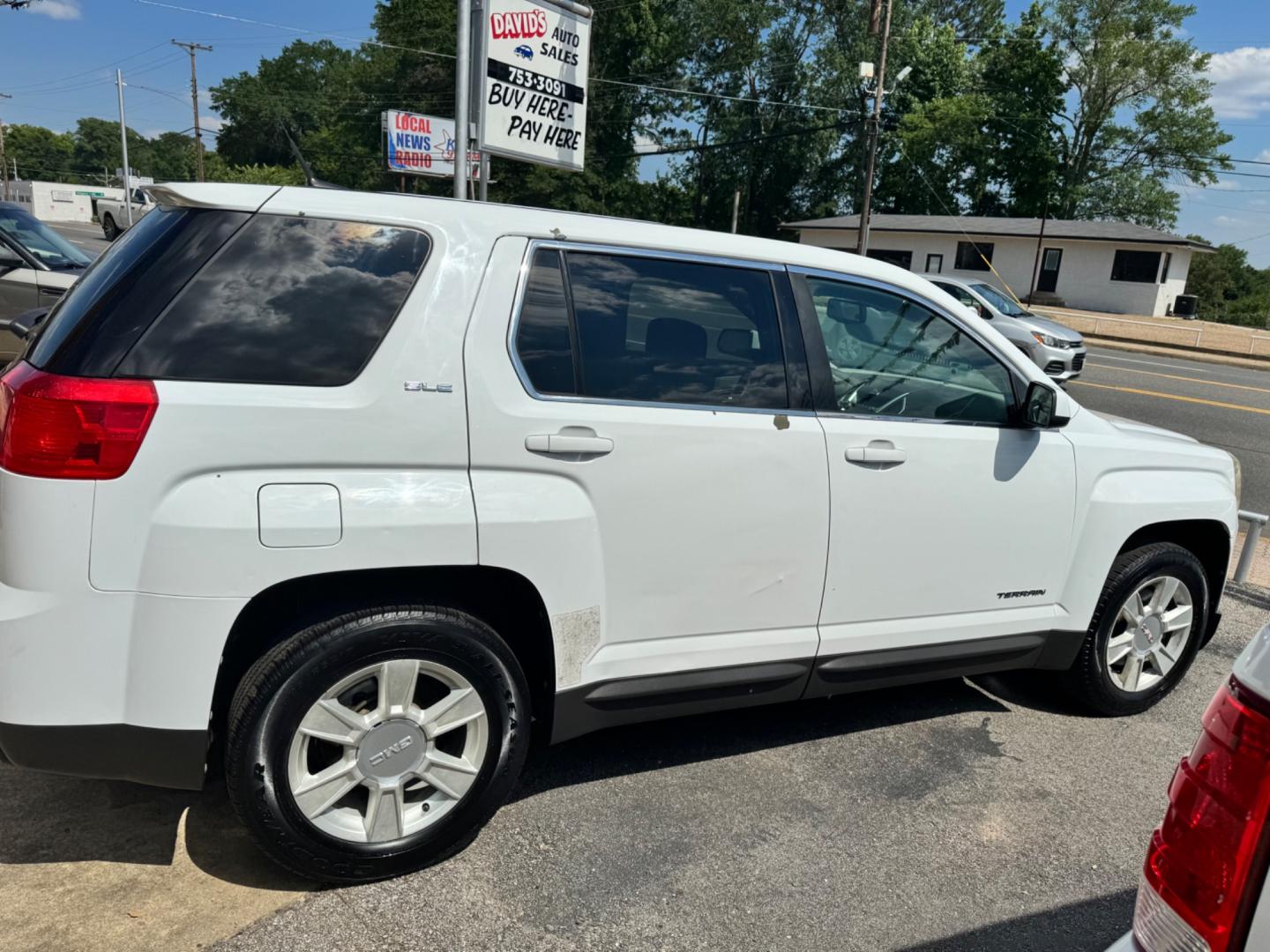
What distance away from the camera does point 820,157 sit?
50.4m

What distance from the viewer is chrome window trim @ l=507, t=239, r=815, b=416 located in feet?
8.86

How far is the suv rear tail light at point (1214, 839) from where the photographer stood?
50.7 inches

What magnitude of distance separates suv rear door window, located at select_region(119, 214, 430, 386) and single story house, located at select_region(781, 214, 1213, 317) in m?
38.9

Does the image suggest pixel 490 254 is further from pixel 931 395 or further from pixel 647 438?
pixel 931 395

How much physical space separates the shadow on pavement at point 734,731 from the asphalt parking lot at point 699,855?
13 mm

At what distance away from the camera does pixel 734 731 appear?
12.3 feet

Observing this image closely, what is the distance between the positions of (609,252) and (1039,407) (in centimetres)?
173

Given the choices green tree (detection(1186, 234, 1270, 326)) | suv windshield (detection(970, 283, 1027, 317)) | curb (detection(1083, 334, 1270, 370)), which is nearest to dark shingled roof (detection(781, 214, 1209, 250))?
green tree (detection(1186, 234, 1270, 326))

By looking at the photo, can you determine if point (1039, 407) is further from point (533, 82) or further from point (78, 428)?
point (533, 82)

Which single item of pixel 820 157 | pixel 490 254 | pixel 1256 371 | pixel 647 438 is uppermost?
pixel 820 157

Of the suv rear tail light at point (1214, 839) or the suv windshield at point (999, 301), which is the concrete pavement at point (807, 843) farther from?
the suv windshield at point (999, 301)

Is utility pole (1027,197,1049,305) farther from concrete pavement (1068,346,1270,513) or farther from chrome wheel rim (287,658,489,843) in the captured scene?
chrome wheel rim (287,658,489,843)

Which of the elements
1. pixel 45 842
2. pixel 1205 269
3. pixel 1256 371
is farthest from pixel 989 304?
pixel 1205 269

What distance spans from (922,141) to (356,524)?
5442cm
